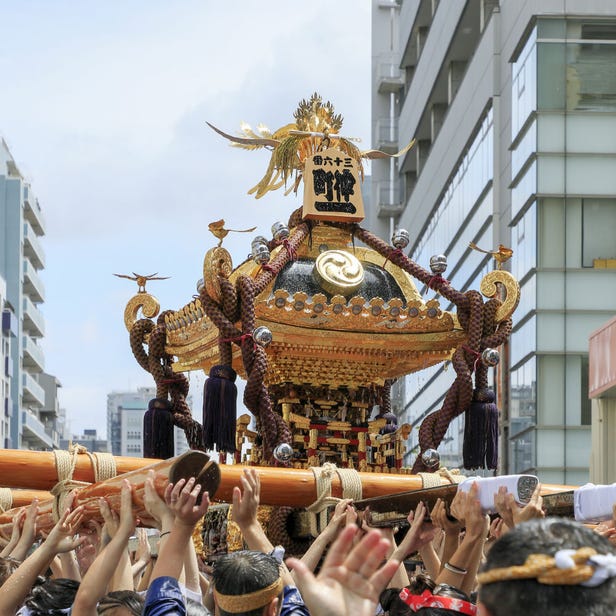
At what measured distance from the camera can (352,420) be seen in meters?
10.6

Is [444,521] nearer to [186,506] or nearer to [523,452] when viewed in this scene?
[186,506]

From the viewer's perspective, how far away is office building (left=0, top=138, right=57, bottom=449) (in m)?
60.3

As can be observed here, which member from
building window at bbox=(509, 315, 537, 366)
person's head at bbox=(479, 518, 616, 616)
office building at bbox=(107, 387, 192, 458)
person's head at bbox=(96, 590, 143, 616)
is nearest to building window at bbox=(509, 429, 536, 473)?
building window at bbox=(509, 315, 537, 366)

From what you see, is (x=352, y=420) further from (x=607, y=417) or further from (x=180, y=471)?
(x=607, y=417)

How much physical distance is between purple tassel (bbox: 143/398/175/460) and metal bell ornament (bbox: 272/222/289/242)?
142 cm

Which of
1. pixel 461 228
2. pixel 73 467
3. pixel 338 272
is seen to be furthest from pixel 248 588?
pixel 461 228

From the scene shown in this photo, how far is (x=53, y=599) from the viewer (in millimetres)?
5293

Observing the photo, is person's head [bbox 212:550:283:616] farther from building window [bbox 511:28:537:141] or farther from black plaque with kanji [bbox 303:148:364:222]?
building window [bbox 511:28:537:141]

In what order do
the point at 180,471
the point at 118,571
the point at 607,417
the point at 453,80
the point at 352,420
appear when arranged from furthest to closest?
the point at 453,80, the point at 607,417, the point at 352,420, the point at 118,571, the point at 180,471

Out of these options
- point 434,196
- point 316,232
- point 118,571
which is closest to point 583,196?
point 434,196

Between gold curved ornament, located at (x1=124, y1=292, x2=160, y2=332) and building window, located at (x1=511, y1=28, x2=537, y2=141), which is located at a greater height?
building window, located at (x1=511, y1=28, x2=537, y2=141)

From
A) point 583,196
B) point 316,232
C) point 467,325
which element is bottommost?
point 467,325

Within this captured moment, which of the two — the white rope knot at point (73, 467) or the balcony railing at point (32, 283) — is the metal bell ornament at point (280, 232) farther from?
the balcony railing at point (32, 283)

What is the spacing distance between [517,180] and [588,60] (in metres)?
2.70
